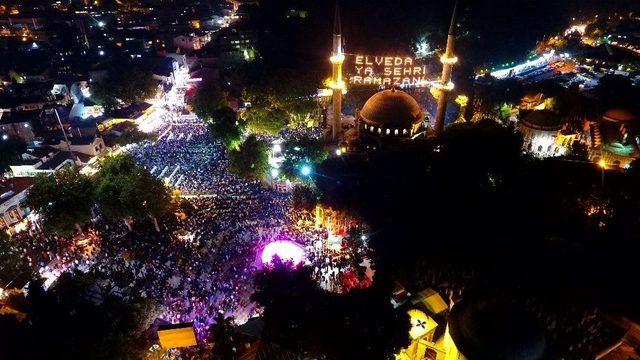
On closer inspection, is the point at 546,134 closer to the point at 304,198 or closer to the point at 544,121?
the point at 544,121

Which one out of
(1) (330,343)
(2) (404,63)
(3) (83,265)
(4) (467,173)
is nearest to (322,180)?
(4) (467,173)

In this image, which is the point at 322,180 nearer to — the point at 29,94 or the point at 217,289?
the point at 217,289

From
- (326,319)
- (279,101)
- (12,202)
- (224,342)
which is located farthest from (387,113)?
(12,202)

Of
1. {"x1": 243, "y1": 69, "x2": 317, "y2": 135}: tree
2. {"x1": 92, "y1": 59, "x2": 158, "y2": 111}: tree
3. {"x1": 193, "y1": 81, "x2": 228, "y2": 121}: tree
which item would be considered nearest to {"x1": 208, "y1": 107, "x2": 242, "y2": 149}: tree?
{"x1": 243, "y1": 69, "x2": 317, "y2": 135}: tree

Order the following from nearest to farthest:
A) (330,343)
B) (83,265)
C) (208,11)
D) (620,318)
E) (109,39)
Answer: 1. (330,343)
2. (620,318)
3. (83,265)
4. (109,39)
5. (208,11)

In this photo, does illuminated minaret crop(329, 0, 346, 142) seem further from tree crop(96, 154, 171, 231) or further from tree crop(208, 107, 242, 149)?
tree crop(96, 154, 171, 231)

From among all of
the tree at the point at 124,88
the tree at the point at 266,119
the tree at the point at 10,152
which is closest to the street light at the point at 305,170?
the tree at the point at 266,119
